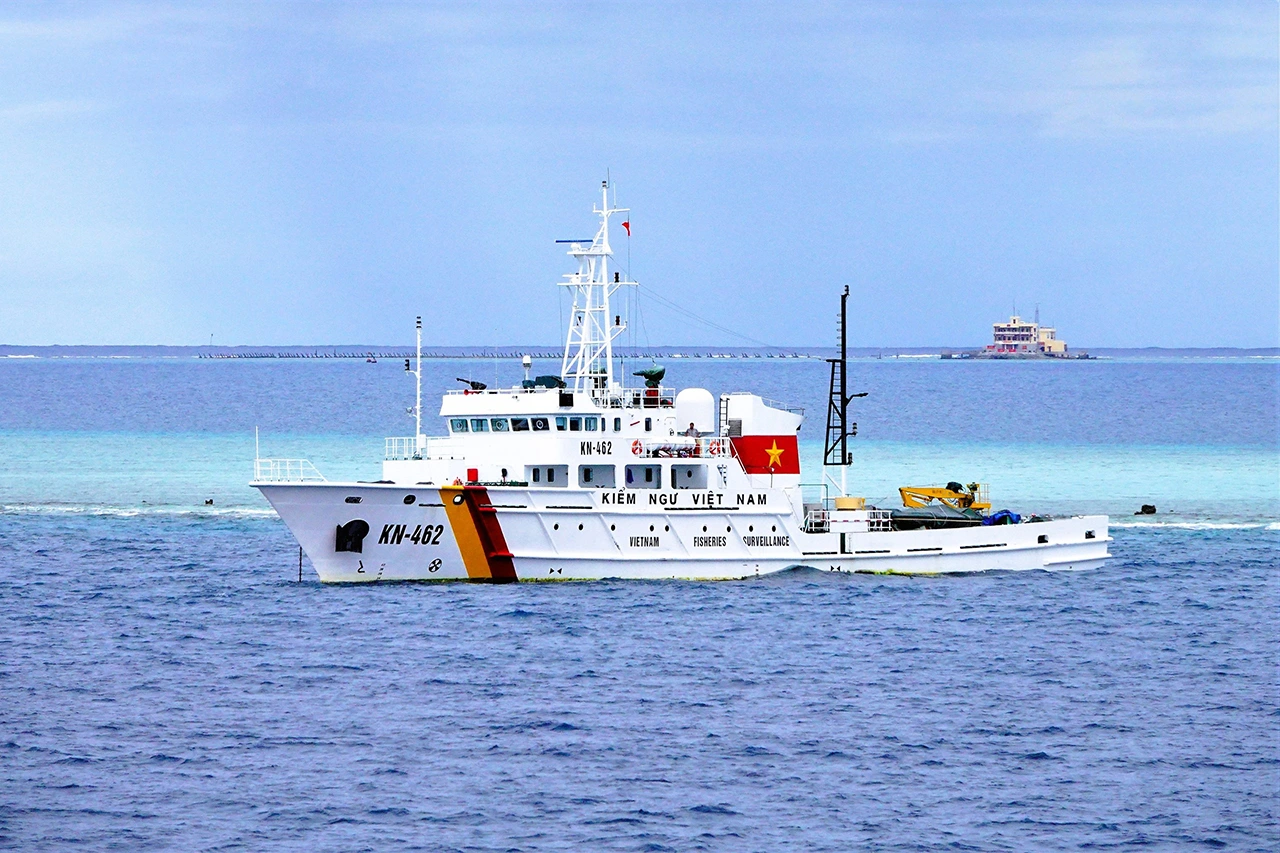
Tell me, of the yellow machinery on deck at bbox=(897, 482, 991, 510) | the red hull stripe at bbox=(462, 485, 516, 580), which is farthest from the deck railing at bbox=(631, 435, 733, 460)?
the yellow machinery on deck at bbox=(897, 482, 991, 510)

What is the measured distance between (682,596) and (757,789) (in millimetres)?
14803

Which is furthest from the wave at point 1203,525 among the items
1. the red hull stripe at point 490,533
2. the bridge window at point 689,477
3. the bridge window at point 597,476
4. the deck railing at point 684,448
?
the red hull stripe at point 490,533

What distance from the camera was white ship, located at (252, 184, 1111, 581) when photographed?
40.8m

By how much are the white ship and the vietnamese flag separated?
37mm

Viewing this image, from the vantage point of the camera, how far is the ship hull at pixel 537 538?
133ft

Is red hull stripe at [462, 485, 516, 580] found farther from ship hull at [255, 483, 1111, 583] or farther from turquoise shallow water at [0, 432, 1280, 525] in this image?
turquoise shallow water at [0, 432, 1280, 525]

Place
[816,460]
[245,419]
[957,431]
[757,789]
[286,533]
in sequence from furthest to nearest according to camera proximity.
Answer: [245,419]
[957,431]
[816,460]
[286,533]
[757,789]

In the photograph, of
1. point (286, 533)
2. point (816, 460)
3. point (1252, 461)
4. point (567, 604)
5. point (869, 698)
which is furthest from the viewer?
point (1252, 461)

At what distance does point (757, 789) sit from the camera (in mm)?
26109

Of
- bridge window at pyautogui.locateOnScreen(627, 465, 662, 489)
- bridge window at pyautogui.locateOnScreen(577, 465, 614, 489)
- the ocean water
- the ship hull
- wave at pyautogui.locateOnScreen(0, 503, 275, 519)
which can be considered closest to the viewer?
the ocean water

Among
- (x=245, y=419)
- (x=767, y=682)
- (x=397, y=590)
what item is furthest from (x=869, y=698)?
(x=245, y=419)

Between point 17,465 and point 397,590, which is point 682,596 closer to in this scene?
point 397,590

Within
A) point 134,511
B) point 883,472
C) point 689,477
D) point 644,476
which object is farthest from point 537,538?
point 883,472

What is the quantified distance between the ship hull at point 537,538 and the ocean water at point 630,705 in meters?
0.70
